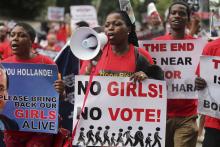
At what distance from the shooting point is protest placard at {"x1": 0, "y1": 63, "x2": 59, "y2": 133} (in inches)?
202

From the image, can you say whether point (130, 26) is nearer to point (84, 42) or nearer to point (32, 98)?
point (84, 42)

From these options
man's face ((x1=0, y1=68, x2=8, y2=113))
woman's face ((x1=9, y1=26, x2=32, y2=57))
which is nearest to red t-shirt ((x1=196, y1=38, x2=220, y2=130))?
woman's face ((x1=9, y1=26, x2=32, y2=57))

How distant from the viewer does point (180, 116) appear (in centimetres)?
577

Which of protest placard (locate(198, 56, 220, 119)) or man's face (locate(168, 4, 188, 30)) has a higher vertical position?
man's face (locate(168, 4, 188, 30))

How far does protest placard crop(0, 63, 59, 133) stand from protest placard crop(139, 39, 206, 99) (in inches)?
54.6

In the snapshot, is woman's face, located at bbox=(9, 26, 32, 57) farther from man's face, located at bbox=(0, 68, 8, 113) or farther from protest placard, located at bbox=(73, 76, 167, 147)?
protest placard, located at bbox=(73, 76, 167, 147)

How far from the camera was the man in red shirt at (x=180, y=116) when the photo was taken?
570 cm

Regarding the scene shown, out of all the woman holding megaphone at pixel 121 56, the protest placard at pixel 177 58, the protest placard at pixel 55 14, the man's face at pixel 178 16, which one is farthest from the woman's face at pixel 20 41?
the protest placard at pixel 55 14

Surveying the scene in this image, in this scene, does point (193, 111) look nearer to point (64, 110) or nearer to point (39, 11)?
point (64, 110)

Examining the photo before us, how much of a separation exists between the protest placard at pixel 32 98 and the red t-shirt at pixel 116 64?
0.49 metres

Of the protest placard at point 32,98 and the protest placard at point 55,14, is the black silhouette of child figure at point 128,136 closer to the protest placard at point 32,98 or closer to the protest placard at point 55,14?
the protest placard at point 32,98

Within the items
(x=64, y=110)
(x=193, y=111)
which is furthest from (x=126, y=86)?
(x=64, y=110)

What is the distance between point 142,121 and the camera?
15.5ft

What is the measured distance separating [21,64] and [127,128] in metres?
1.23
